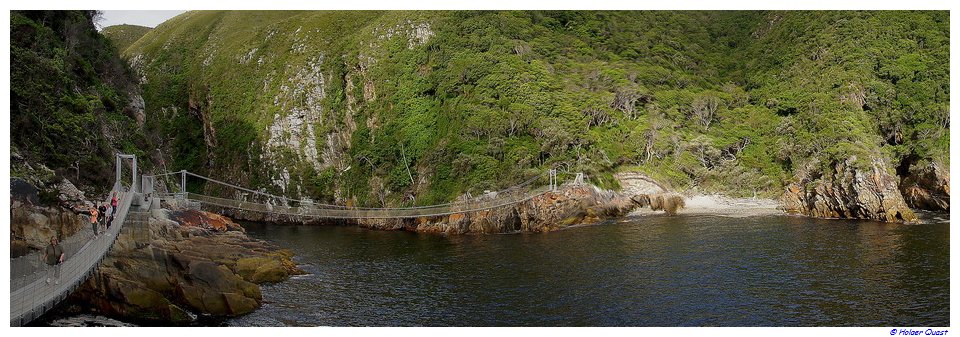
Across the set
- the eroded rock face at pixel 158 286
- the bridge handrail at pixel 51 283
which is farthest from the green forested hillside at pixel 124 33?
the bridge handrail at pixel 51 283

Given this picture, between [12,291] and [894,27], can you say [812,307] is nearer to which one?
[12,291]

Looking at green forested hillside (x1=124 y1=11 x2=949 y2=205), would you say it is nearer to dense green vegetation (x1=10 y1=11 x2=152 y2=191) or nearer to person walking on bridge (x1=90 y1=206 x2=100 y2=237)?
dense green vegetation (x1=10 y1=11 x2=152 y2=191)

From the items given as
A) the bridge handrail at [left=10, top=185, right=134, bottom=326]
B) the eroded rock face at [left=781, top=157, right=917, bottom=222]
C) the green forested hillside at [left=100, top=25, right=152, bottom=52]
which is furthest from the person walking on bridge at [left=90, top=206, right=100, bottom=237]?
the green forested hillside at [left=100, top=25, right=152, bottom=52]

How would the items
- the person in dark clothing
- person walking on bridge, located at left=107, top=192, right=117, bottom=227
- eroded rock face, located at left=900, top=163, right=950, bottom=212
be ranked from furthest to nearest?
eroded rock face, located at left=900, top=163, right=950, bottom=212
person walking on bridge, located at left=107, top=192, right=117, bottom=227
the person in dark clothing

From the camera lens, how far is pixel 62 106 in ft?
101

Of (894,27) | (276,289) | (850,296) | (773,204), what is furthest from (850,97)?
(276,289)

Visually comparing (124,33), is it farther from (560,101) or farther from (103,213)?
(103,213)

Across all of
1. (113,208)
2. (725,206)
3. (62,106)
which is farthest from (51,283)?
(725,206)

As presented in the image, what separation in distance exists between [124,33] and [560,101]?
8455 cm

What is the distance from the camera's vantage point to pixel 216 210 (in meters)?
60.4

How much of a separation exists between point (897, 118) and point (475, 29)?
32.7 metres

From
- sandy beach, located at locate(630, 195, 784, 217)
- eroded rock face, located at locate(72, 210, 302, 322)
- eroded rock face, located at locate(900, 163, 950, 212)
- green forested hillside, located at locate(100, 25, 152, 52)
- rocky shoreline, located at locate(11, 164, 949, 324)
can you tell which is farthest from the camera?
green forested hillside, located at locate(100, 25, 152, 52)

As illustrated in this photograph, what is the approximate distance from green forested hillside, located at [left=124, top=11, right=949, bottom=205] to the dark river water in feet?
41.1

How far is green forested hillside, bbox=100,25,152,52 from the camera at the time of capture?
109 meters
